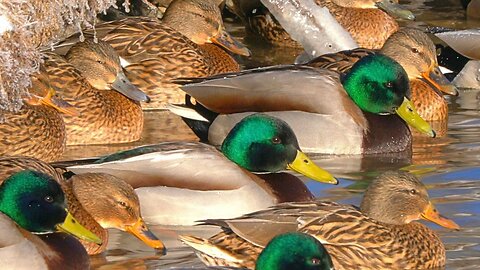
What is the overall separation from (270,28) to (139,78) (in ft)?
8.42

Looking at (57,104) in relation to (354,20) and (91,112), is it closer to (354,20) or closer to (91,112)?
(91,112)

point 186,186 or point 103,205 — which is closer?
point 103,205

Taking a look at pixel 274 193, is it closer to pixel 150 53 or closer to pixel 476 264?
pixel 476 264

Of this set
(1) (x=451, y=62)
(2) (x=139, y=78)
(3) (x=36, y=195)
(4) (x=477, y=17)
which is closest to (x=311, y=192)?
(3) (x=36, y=195)

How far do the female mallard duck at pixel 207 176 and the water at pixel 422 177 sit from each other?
0.14 metres

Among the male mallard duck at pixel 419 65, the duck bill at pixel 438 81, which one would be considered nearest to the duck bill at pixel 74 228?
the male mallard duck at pixel 419 65

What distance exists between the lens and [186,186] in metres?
8.64

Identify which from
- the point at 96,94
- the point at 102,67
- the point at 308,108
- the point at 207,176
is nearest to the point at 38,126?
the point at 96,94

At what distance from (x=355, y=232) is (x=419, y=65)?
4.22m

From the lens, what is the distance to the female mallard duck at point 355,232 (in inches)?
301

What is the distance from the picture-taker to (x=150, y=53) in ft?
39.9

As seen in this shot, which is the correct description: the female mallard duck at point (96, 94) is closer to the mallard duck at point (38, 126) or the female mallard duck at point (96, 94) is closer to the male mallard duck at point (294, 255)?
the mallard duck at point (38, 126)

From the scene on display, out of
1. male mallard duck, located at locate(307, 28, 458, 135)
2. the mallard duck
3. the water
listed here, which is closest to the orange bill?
the mallard duck

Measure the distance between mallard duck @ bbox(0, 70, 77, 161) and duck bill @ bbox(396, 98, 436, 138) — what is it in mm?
2178
